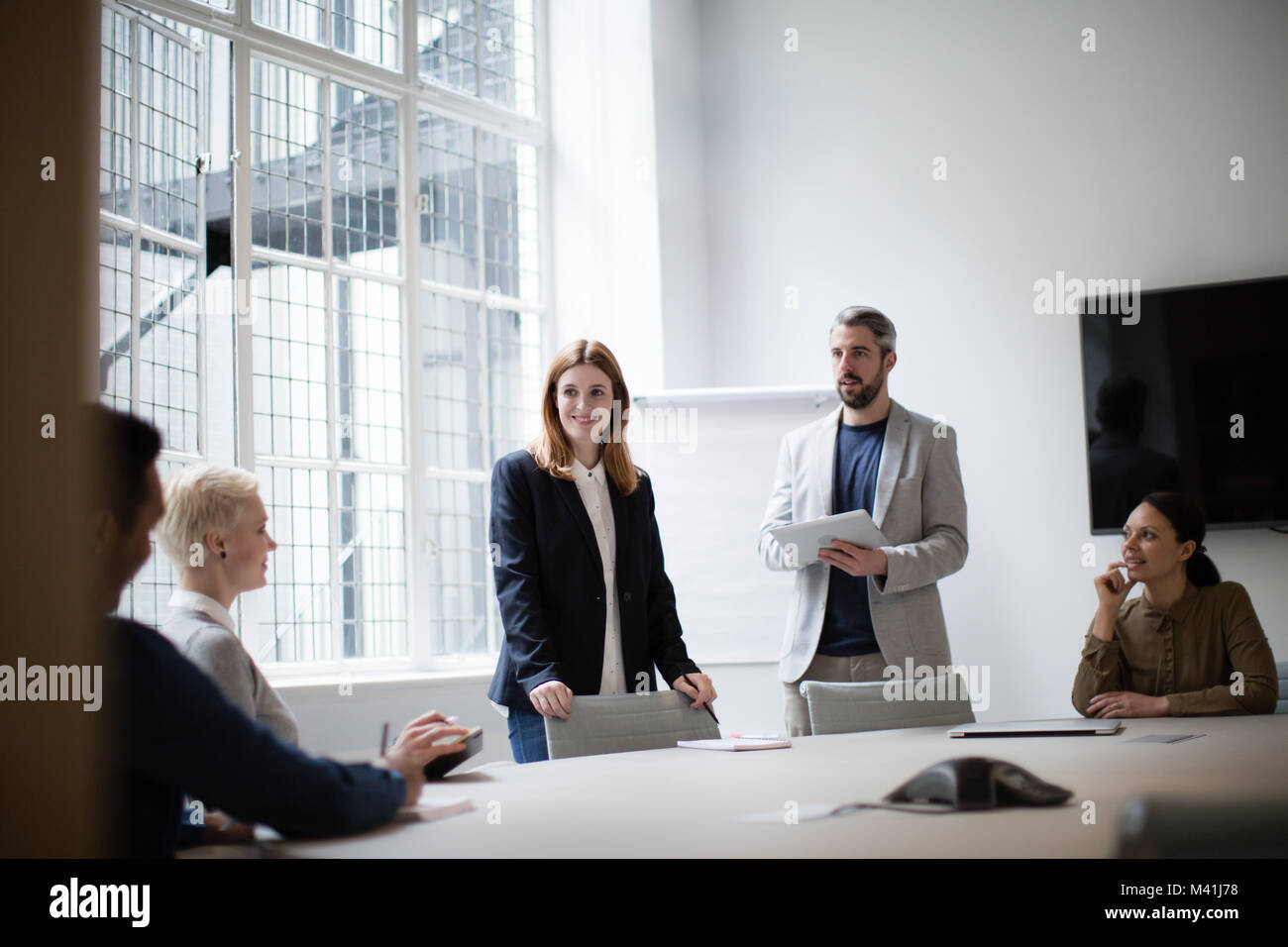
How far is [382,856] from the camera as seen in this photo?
133cm

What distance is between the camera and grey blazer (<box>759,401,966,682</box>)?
10.8 ft

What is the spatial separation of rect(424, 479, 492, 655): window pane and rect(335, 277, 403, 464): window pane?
329 millimetres

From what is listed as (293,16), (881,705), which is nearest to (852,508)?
(881,705)

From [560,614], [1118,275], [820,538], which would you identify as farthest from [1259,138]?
[560,614]

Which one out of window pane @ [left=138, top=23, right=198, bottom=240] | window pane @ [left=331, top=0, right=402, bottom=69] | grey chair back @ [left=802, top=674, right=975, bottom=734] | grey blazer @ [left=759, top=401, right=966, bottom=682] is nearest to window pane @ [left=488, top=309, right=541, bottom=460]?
window pane @ [left=331, top=0, right=402, bottom=69]

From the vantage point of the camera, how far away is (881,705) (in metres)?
3.00

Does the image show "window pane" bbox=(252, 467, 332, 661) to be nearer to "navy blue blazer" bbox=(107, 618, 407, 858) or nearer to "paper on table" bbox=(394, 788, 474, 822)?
"paper on table" bbox=(394, 788, 474, 822)

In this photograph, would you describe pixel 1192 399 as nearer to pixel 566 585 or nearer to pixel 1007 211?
pixel 1007 211

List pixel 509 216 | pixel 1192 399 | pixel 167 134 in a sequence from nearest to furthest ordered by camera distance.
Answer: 1. pixel 167 134
2. pixel 1192 399
3. pixel 509 216

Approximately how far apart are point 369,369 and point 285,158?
0.96m

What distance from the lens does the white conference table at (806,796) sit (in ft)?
4.63

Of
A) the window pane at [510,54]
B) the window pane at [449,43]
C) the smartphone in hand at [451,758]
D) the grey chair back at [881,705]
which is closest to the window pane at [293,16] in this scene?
the window pane at [449,43]
